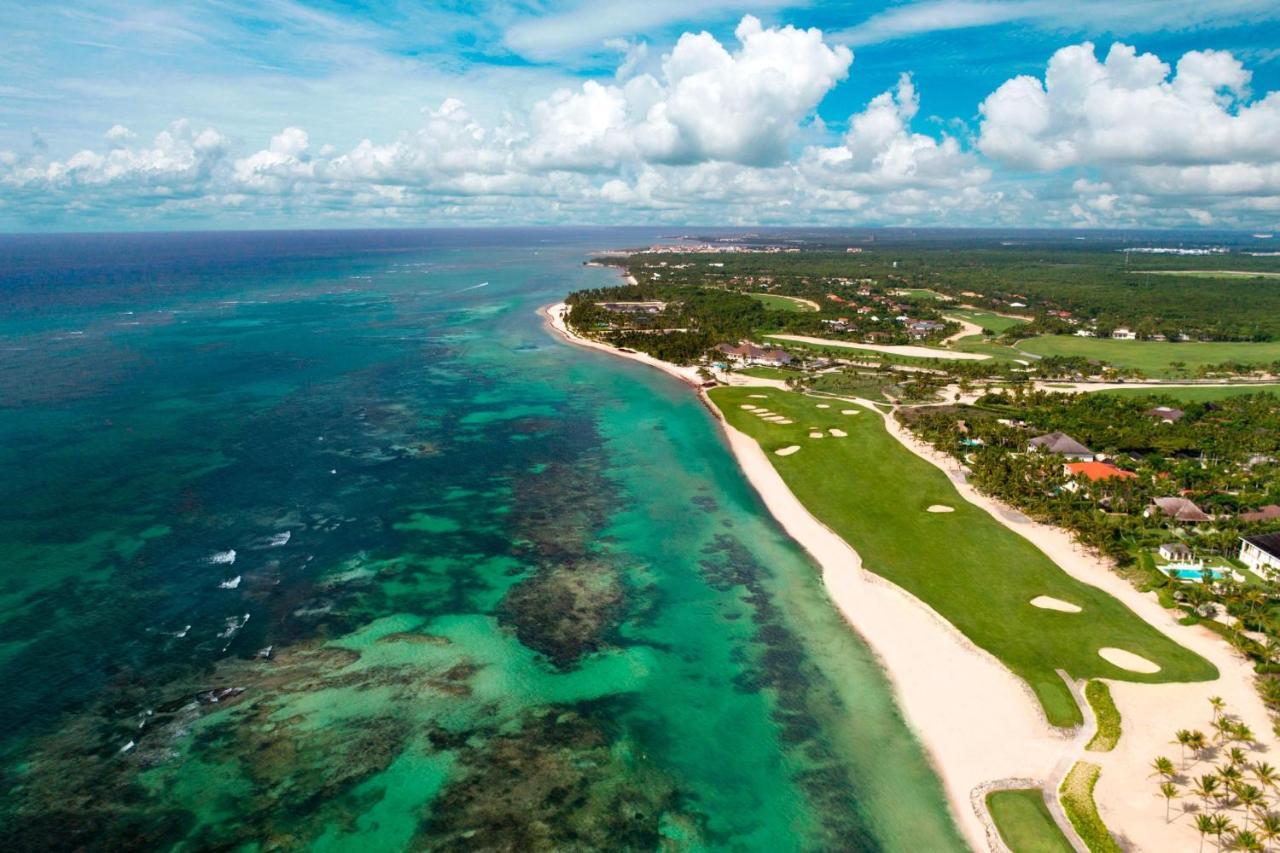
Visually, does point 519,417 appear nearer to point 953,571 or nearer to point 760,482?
point 760,482

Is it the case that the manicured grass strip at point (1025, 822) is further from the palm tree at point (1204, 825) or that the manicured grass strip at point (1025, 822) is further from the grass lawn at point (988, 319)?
the grass lawn at point (988, 319)

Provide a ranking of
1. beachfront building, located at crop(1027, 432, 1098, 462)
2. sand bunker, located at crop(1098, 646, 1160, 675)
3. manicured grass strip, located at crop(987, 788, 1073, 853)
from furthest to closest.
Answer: beachfront building, located at crop(1027, 432, 1098, 462) → sand bunker, located at crop(1098, 646, 1160, 675) → manicured grass strip, located at crop(987, 788, 1073, 853)

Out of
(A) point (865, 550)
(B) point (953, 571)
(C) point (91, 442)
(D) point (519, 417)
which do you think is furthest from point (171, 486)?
(B) point (953, 571)

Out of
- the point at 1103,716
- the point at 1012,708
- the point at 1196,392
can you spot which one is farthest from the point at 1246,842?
the point at 1196,392

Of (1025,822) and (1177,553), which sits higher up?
(1177,553)

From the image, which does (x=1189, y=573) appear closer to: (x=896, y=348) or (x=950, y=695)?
(x=950, y=695)

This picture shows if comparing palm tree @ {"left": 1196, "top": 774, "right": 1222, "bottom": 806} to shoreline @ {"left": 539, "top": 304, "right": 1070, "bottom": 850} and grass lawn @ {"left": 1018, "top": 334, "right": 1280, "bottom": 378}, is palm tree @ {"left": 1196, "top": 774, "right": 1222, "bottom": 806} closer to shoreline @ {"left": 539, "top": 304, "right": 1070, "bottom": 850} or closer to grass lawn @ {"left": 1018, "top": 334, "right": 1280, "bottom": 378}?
shoreline @ {"left": 539, "top": 304, "right": 1070, "bottom": 850}

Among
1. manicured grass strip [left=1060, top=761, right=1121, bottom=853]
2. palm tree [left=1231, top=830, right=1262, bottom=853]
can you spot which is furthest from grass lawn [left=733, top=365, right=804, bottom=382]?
palm tree [left=1231, top=830, right=1262, bottom=853]
